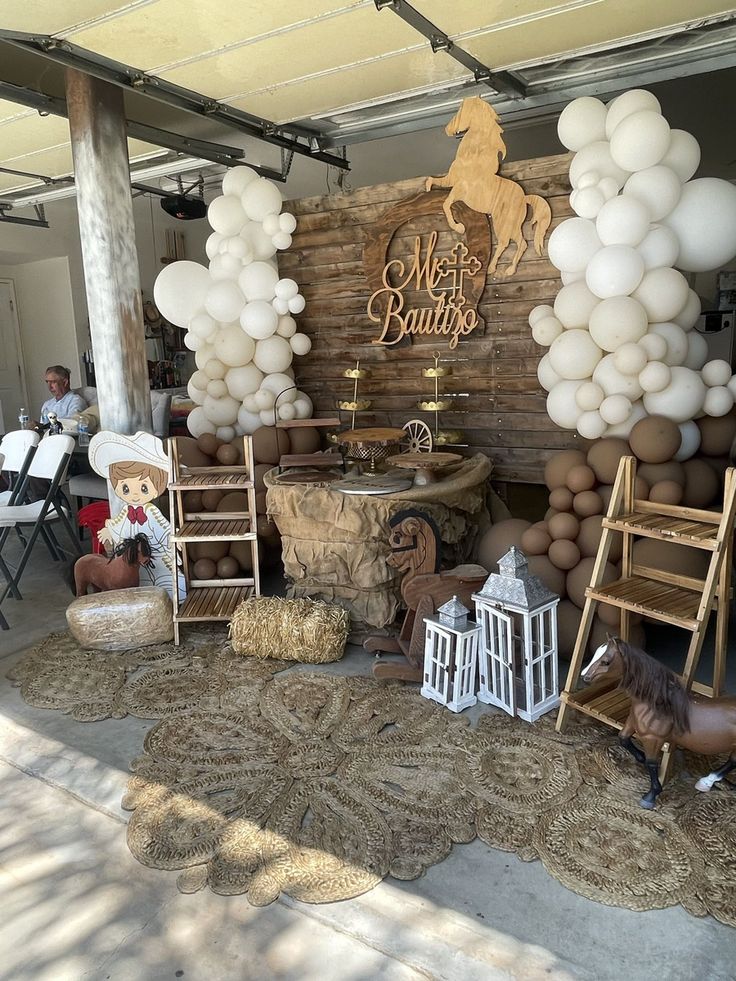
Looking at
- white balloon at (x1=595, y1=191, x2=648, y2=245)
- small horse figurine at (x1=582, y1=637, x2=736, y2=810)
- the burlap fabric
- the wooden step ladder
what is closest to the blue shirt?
the burlap fabric

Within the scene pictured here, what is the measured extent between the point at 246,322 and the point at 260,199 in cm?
84

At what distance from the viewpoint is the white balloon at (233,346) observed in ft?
16.3

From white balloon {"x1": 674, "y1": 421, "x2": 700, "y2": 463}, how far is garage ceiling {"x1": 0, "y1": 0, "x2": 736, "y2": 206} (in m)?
2.10

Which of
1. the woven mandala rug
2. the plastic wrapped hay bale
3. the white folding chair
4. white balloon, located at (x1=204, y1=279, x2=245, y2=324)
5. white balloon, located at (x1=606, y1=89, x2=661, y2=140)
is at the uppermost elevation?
white balloon, located at (x1=606, y1=89, x2=661, y2=140)

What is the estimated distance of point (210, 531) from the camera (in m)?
4.11

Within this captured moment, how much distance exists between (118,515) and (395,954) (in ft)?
10.2

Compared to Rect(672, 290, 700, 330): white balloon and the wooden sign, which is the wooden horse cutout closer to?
Rect(672, 290, 700, 330): white balloon

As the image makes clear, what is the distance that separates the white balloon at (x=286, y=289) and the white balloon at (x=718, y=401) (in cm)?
268

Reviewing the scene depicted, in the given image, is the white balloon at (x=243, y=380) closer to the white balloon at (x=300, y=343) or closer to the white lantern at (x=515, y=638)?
the white balloon at (x=300, y=343)

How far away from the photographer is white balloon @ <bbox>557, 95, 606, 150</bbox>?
384cm

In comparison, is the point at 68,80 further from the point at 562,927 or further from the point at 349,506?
the point at 562,927

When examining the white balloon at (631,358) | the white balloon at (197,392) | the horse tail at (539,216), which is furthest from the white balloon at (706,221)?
the white balloon at (197,392)

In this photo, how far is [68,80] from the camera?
14.8ft

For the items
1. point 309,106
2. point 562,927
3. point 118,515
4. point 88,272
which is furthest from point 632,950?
point 309,106
